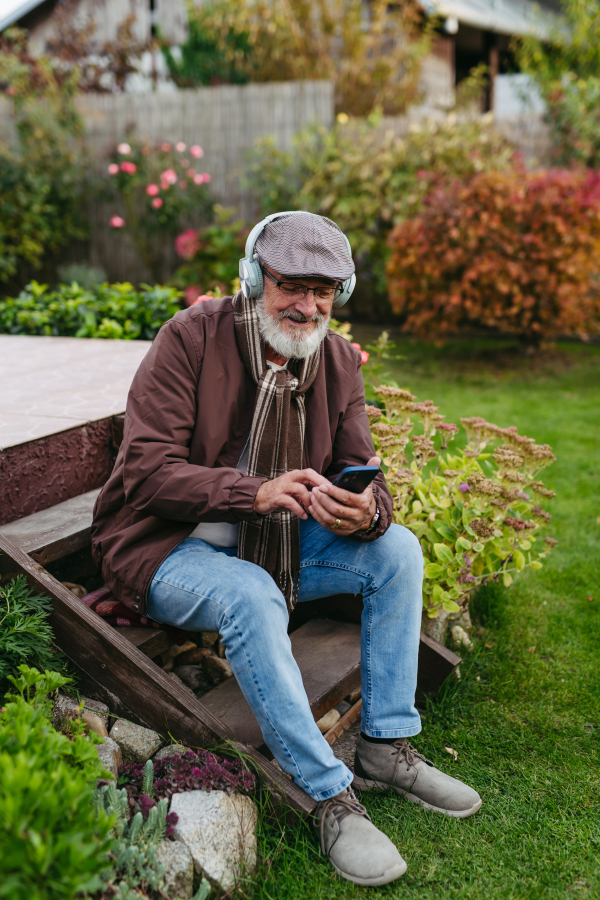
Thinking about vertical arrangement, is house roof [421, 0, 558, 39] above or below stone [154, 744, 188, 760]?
above

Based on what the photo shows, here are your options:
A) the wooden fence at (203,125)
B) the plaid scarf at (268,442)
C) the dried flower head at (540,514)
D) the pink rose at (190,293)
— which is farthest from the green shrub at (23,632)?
the wooden fence at (203,125)

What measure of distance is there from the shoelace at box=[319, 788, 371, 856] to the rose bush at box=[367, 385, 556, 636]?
0.88 metres

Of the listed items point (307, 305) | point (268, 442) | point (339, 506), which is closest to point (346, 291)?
point (307, 305)

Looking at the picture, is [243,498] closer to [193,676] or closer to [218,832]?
[218,832]

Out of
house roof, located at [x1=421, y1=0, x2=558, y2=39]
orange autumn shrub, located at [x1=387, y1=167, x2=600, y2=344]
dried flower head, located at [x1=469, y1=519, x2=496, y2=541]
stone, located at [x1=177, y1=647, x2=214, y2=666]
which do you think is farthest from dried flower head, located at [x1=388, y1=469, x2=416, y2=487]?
house roof, located at [x1=421, y1=0, x2=558, y2=39]

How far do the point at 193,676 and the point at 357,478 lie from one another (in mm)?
1089

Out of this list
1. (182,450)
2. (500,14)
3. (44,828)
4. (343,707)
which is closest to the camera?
(44,828)

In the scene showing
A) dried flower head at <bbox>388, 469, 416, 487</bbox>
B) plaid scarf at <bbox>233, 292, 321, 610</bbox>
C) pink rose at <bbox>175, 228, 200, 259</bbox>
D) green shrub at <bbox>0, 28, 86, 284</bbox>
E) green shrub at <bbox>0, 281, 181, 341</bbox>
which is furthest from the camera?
green shrub at <bbox>0, 28, 86, 284</bbox>

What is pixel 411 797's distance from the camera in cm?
206

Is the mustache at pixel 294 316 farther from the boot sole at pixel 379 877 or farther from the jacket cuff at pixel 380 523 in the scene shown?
the boot sole at pixel 379 877

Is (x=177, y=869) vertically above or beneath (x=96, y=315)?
beneath

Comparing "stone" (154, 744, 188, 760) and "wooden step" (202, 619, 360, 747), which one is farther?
"wooden step" (202, 619, 360, 747)

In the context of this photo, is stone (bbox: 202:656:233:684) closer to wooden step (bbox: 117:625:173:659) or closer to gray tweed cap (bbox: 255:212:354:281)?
wooden step (bbox: 117:625:173:659)

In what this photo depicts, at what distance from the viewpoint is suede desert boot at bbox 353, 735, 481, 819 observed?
6.66 ft
